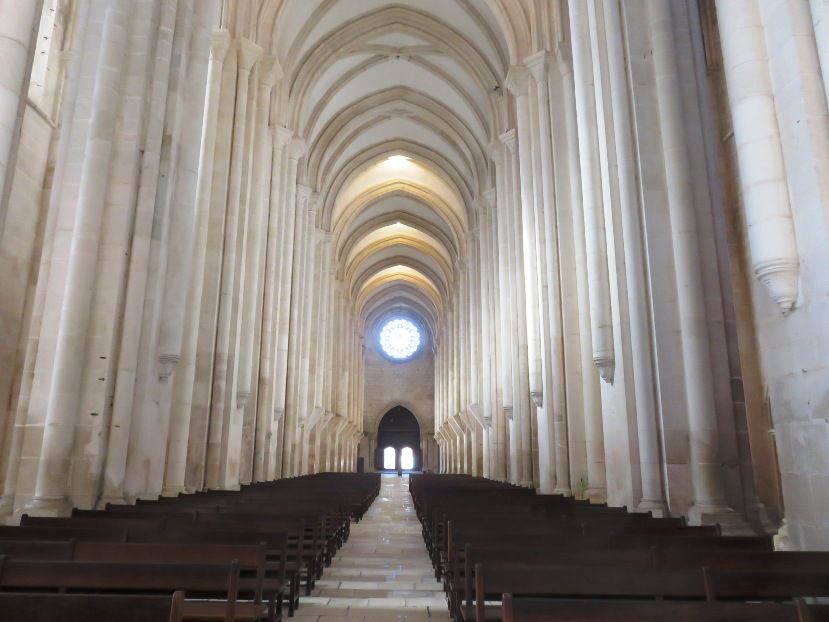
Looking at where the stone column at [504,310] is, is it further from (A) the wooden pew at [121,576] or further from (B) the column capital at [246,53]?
(A) the wooden pew at [121,576]

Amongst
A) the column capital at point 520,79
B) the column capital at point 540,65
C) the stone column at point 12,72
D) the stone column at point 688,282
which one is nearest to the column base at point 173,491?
the stone column at point 12,72

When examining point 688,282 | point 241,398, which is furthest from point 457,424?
point 688,282

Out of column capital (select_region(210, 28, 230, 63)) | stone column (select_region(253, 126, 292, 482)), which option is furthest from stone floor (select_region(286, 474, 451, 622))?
column capital (select_region(210, 28, 230, 63))

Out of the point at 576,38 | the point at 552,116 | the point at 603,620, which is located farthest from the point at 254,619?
the point at 552,116

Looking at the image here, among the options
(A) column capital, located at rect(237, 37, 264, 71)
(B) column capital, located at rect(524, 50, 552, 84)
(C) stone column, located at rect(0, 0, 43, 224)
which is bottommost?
(C) stone column, located at rect(0, 0, 43, 224)

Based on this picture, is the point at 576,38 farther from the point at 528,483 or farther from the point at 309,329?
the point at 309,329

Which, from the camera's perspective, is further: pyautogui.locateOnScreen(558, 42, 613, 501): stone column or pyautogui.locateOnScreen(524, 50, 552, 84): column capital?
pyautogui.locateOnScreen(524, 50, 552, 84): column capital

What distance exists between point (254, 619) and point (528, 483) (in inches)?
538

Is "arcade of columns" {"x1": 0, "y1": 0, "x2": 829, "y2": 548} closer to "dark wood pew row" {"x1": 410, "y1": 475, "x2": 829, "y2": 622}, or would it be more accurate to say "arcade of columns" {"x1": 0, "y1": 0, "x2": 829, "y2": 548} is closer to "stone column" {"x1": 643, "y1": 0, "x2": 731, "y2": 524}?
"stone column" {"x1": 643, "y1": 0, "x2": 731, "y2": 524}

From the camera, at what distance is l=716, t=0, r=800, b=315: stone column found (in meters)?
4.84

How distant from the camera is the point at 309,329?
81.8ft

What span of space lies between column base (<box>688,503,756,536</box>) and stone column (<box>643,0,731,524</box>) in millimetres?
11

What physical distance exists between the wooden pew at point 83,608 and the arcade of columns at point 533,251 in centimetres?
363

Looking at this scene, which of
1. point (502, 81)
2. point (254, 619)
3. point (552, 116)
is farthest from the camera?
point (502, 81)
